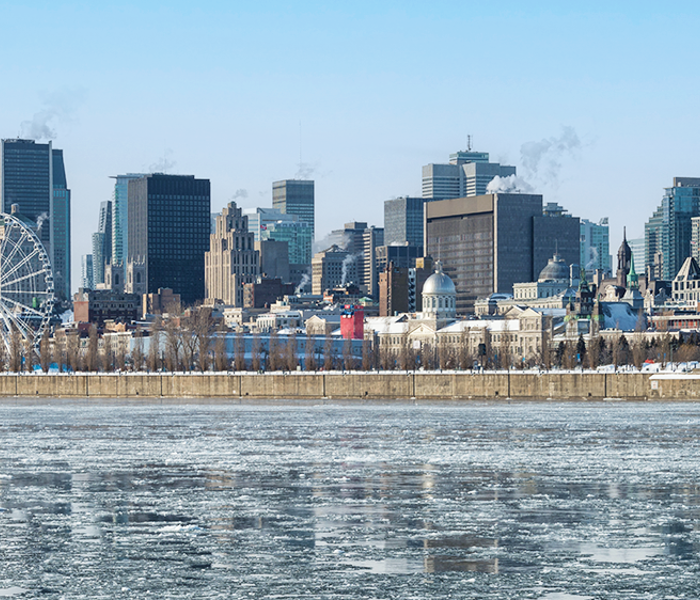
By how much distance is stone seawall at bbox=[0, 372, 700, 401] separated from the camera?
118938 mm

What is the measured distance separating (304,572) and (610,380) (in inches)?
3810

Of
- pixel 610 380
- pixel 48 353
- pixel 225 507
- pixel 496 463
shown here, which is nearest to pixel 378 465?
pixel 496 463

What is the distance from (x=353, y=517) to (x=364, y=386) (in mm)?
98801

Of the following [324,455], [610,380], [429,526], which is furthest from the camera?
[610,380]

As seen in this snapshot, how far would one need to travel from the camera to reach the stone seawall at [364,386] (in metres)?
119

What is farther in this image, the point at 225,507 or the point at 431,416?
the point at 431,416

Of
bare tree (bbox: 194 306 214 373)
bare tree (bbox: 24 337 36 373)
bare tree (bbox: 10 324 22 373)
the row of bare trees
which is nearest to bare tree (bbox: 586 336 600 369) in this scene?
the row of bare trees

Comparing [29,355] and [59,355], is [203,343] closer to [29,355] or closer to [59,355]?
[59,355]

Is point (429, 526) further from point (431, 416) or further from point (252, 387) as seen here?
point (252, 387)

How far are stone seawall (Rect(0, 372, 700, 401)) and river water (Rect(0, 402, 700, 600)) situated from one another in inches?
2241

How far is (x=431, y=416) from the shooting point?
86125 millimetres

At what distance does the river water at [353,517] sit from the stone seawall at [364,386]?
5692cm

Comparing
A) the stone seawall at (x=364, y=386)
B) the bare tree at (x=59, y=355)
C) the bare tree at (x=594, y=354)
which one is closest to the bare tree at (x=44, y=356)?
the bare tree at (x=59, y=355)

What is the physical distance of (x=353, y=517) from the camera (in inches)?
1304
